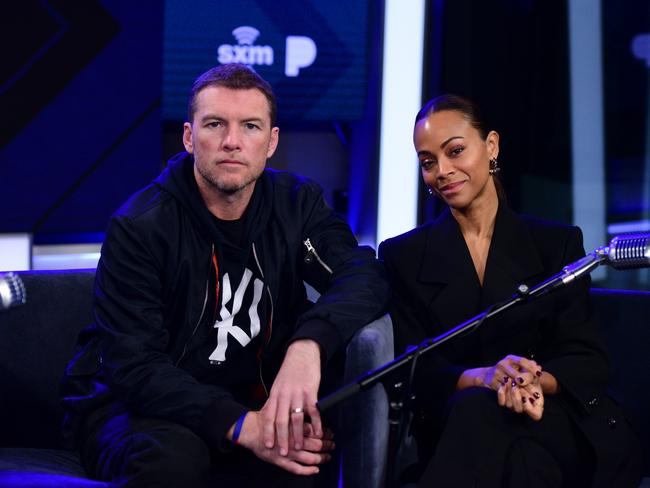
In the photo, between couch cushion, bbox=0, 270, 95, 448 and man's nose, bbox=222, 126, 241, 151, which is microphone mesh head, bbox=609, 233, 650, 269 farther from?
couch cushion, bbox=0, 270, 95, 448

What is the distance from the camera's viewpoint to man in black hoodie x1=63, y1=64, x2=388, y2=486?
7.13 ft

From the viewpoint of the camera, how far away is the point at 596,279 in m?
4.93

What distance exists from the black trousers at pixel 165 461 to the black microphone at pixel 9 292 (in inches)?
22.1

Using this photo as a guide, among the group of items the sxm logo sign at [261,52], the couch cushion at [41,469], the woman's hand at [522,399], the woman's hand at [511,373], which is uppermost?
the sxm logo sign at [261,52]

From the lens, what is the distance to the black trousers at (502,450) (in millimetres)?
2145

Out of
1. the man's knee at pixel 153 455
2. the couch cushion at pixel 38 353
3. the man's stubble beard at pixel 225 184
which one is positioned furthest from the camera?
the couch cushion at pixel 38 353

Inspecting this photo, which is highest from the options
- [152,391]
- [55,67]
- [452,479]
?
[55,67]

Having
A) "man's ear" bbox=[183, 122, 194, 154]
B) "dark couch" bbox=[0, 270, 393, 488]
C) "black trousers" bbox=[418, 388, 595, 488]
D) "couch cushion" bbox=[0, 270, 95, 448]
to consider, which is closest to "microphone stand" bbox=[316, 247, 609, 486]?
"black trousers" bbox=[418, 388, 595, 488]

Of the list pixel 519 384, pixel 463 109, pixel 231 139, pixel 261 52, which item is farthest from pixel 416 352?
pixel 261 52

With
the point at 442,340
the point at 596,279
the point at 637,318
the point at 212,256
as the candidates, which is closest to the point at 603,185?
the point at 596,279

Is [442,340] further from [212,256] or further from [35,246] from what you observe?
[35,246]

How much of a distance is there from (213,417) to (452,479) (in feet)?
1.83

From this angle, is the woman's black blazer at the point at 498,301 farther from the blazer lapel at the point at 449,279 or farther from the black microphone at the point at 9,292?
the black microphone at the point at 9,292

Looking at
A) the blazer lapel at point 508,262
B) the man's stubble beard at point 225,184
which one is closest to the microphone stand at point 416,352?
the blazer lapel at point 508,262
